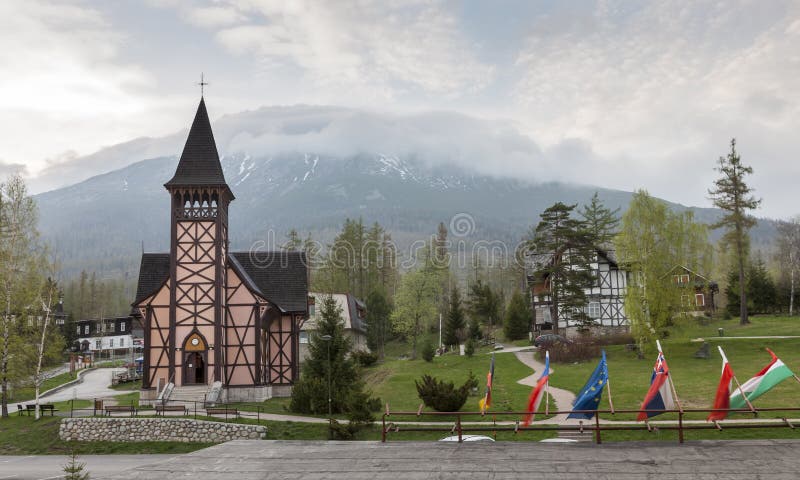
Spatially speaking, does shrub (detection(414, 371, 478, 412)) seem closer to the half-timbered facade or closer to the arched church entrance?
the arched church entrance

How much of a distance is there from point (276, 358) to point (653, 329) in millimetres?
25455

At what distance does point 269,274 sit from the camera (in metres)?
48.2

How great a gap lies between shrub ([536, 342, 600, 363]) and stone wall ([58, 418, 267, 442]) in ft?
78.0

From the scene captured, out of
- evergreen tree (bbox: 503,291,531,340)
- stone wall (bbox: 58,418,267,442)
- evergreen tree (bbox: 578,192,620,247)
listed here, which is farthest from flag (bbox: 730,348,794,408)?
evergreen tree (bbox: 503,291,531,340)

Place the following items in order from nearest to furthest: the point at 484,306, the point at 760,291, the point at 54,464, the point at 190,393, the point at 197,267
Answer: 1. the point at 54,464
2. the point at 190,393
3. the point at 197,267
4. the point at 760,291
5. the point at 484,306

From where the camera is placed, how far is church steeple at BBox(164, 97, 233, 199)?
42.8 m

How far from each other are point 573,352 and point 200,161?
1123 inches

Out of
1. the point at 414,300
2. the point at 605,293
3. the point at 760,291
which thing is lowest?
the point at 760,291

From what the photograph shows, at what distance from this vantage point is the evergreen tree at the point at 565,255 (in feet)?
173

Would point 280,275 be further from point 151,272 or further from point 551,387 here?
point 551,387

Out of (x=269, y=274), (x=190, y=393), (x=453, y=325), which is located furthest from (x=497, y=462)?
(x=453, y=325)

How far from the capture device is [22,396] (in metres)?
50.8

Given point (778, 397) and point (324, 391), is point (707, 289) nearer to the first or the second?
point (778, 397)

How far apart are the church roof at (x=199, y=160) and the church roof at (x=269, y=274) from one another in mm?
5450
